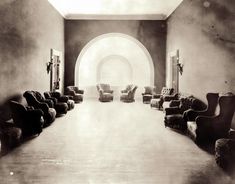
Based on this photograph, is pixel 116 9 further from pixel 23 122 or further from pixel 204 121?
pixel 204 121

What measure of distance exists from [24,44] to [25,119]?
2.52m

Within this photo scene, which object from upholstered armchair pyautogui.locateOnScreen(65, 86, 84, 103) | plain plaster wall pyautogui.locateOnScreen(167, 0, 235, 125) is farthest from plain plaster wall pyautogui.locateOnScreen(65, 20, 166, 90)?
plain plaster wall pyautogui.locateOnScreen(167, 0, 235, 125)

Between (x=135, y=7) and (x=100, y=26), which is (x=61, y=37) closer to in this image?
(x=100, y=26)

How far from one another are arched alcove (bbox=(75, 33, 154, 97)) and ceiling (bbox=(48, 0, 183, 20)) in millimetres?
3103

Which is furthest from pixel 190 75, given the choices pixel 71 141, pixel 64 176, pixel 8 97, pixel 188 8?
pixel 64 176

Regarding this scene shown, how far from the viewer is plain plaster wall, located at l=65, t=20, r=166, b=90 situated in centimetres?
1341

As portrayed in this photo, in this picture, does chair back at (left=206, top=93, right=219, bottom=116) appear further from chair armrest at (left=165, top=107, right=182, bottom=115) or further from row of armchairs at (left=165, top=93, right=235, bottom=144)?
chair armrest at (left=165, top=107, right=182, bottom=115)

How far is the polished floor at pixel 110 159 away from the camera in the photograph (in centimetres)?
364

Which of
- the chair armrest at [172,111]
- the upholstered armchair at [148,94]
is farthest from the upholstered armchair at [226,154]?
the upholstered armchair at [148,94]

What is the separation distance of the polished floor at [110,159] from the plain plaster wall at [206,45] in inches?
62.0

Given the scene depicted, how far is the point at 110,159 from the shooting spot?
446 centimetres

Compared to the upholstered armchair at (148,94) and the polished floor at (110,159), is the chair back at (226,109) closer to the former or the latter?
the polished floor at (110,159)

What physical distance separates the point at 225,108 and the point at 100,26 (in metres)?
9.38

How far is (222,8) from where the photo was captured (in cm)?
620
